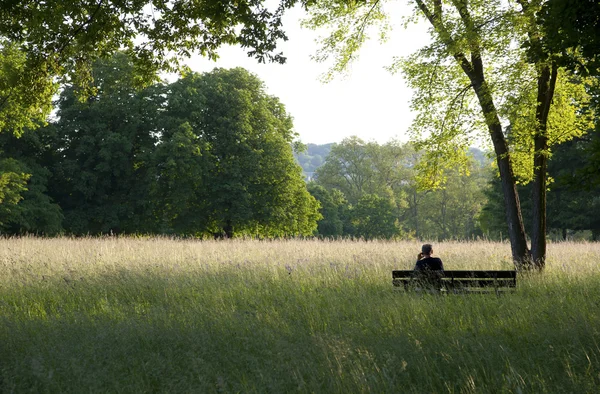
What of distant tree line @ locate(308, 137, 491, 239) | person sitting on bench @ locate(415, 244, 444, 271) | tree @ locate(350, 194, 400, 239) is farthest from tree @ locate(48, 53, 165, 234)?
distant tree line @ locate(308, 137, 491, 239)

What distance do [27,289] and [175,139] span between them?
19199mm

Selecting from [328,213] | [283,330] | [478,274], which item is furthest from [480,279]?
[328,213]

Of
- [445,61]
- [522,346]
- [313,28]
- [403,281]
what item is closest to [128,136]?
[313,28]

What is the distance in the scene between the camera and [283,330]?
299 inches

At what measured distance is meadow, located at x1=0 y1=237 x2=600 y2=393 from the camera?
5.59 metres

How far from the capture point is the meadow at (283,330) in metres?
5.59

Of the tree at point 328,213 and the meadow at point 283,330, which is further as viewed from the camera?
the tree at point 328,213

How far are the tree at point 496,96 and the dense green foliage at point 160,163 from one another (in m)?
18.9

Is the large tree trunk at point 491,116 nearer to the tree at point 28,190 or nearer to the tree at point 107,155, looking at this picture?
the tree at point 28,190

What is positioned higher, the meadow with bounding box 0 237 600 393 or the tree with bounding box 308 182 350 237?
the tree with bounding box 308 182 350 237

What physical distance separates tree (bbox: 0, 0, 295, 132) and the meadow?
158 inches

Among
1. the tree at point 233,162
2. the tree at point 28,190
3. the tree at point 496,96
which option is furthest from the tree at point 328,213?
the tree at point 496,96

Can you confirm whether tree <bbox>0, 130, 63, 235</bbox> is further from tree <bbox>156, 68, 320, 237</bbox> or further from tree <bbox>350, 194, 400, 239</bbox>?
tree <bbox>350, 194, 400, 239</bbox>

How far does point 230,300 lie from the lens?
10.1 metres
